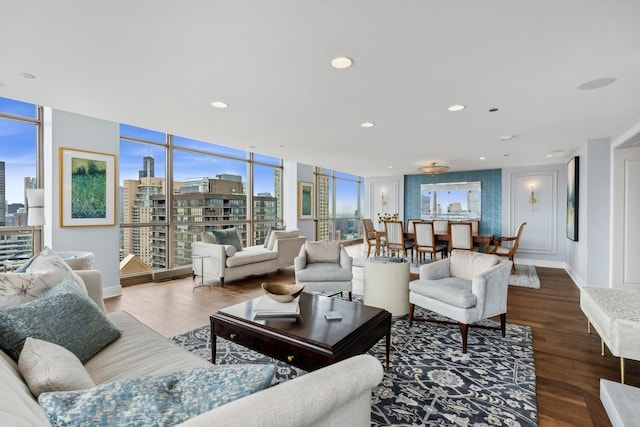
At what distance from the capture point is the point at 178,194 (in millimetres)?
5656

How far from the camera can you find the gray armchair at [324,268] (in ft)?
12.4

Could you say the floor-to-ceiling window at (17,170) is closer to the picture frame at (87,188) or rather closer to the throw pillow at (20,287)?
the picture frame at (87,188)

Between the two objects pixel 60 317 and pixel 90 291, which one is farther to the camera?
pixel 90 291

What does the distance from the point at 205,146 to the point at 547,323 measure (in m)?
Result: 6.15

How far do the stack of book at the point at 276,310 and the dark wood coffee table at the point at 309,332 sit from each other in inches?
1.9

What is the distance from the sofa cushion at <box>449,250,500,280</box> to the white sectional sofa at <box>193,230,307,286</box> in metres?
3.28

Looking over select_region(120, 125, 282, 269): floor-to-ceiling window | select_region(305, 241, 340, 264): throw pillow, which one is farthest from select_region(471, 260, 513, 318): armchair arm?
select_region(120, 125, 282, 269): floor-to-ceiling window

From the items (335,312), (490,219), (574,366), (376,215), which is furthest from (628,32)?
(376,215)

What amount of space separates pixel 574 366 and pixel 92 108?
514 centimetres

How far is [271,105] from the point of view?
127 inches

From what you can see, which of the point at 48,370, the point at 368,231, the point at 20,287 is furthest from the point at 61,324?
the point at 368,231

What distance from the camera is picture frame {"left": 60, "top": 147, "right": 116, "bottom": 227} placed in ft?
13.0

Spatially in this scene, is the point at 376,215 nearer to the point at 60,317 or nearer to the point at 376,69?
the point at 376,69

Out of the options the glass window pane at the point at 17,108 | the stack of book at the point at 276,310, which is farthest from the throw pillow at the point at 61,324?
the glass window pane at the point at 17,108
